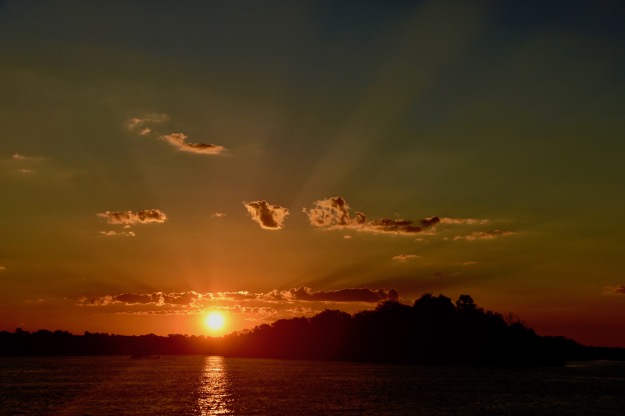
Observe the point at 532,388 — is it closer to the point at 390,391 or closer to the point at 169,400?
the point at 390,391

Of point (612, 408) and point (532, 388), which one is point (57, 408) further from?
point (532, 388)

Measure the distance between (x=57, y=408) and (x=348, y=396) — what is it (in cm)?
5891

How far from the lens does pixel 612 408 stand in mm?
119000

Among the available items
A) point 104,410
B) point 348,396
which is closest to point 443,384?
point 348,396

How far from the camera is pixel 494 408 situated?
380 ft

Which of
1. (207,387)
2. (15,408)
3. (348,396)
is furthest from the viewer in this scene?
(207,387)

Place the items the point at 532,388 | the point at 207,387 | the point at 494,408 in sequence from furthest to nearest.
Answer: the point at 532,388 → the point at 207,387 → the point at 494,408

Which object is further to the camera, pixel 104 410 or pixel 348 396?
pixel 348 396

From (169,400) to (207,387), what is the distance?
35.2 metres

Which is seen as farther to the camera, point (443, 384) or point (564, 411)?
point (443, 384)

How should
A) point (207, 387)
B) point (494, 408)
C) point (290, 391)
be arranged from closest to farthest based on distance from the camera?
point (494, 408) → point (290, 391) → point (207, 387)

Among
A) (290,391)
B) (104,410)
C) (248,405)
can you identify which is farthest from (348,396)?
(104,410)

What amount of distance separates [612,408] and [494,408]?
24344mm

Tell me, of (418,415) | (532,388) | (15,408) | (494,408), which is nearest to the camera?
(418,415)
